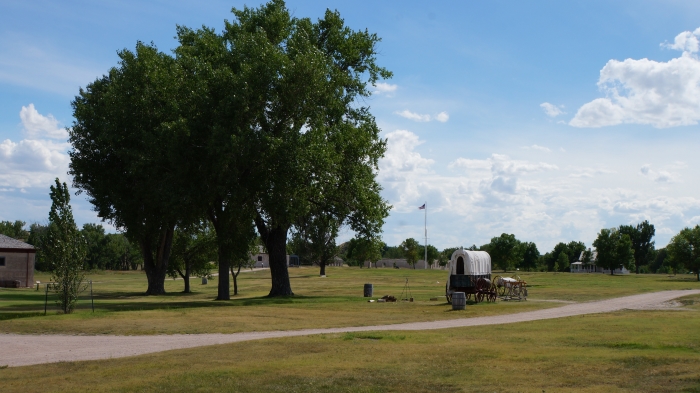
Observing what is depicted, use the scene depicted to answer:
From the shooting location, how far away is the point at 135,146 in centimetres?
4006

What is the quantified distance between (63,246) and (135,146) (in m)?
13.3

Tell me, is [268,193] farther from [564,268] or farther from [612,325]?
[564,268]

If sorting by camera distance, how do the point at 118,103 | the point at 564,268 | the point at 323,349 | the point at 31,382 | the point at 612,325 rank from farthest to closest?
the point at 564,268 → the point at 118,103 → the point at 612,325 → the point at 323,349 → the point at 31,382

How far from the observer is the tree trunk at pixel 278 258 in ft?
144

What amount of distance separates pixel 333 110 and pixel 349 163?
10.8 feet

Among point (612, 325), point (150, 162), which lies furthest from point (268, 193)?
point (612, 325)

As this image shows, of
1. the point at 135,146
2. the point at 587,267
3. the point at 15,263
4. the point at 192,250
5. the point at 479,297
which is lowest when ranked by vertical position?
the point at 479,297

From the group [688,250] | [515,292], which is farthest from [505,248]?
[515,292]

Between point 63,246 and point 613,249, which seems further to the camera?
point 613,249

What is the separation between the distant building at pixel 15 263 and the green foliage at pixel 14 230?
6816 centimetres

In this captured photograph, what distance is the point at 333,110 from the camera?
130 ft

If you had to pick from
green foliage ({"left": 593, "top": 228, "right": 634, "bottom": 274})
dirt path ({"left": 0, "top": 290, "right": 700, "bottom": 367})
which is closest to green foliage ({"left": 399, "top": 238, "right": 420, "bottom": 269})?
green foliage ({"left": 593, "top": 228, "right": 634, "bottom": 274})

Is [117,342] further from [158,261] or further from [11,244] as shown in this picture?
[11,244]

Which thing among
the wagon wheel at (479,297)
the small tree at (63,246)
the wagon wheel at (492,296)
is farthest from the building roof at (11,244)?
the wagon wheel at (492,296)
